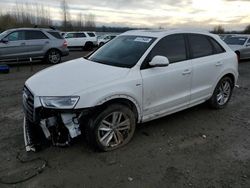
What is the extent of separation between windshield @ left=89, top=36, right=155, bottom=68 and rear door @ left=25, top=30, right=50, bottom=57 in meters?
8.34

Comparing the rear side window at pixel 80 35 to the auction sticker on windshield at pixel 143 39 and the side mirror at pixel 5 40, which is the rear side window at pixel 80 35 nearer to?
the side mirror at pixel 5 40

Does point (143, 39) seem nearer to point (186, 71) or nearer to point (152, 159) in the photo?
point (186, 71)

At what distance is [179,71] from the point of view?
461 centimetres

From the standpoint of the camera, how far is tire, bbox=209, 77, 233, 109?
5.63m

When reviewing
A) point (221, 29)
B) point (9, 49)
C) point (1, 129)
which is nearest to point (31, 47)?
point (9, 49)

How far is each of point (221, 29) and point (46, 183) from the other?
160 feet

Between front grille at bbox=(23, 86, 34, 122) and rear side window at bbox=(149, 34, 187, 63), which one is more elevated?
rear side window at bbox=(149, 34, 187, 63)

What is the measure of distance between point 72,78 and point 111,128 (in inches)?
37.3

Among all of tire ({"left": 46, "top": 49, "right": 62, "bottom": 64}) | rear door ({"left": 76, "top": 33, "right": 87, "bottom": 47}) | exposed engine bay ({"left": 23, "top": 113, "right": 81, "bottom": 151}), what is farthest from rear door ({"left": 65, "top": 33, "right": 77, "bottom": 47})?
exposed engine bay ({"left": 23, "top": 113, "right": 81, "bottom": 151})

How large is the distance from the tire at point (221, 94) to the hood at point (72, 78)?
249cm

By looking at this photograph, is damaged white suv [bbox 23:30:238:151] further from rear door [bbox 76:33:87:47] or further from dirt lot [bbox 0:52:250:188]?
rear door [bbox 76:33:87:47]

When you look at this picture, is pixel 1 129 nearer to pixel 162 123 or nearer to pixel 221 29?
pixel 162 123

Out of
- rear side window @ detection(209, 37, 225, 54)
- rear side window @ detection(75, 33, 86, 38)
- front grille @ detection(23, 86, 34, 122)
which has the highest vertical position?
rear side window @ detection(209, 37, 225, 54)

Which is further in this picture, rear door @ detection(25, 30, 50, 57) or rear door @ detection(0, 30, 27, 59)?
rear door @ detection(25, 30, 50, 57)
